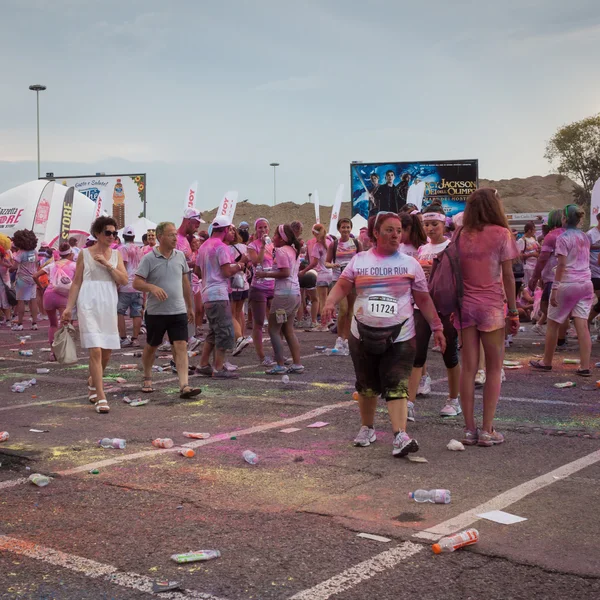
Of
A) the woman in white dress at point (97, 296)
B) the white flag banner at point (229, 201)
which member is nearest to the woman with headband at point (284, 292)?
the woman in white dress at point (97, 296)

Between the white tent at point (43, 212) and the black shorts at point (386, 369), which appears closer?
the black shorts at point (386, 369)

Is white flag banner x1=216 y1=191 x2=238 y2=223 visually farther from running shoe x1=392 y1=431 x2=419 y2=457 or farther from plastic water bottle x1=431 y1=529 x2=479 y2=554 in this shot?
plastic water bottle x1=431 y1=529 x2=479 y2=554

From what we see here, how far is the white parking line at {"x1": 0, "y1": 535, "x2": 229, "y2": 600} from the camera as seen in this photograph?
393cm

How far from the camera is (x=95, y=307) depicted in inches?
351

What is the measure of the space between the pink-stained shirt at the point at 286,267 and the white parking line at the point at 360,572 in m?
6.39

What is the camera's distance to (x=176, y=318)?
944cm

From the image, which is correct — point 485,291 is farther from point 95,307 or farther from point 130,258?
point 130,258

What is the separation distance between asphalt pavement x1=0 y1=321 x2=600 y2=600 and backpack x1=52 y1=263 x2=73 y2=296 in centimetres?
326

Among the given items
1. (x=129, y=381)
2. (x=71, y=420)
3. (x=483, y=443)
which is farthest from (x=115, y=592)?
(x=129, y=381)

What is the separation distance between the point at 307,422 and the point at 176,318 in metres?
2.30

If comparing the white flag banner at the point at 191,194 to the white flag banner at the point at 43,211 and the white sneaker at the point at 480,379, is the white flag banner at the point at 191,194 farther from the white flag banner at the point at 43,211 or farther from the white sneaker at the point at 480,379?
the white sneaker at the point at 480,379

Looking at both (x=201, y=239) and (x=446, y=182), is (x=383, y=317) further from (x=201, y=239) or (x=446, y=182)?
(x=446, y=182)

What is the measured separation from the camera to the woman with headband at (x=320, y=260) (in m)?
15.4

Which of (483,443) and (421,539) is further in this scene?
(483,443)
